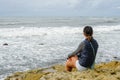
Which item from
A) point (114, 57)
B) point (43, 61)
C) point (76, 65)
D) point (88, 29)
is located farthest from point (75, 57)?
point (114, 57)

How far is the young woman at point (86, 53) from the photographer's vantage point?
689cm

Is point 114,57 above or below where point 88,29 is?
below

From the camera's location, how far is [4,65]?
1195cm

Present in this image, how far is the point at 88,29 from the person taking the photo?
682 centimetres

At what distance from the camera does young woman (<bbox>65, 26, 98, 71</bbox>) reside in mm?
6895

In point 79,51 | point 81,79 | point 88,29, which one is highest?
point 88,29

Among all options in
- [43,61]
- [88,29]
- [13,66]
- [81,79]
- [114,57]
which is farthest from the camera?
[114,57]

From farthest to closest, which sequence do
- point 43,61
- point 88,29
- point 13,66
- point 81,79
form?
1. point 43,61
2. point 13,66
3. point 88,29
4. point 81,79

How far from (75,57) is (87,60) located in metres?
0.32

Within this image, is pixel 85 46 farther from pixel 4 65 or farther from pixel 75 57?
pixel 4 65

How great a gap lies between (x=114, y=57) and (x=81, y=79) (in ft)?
26.2

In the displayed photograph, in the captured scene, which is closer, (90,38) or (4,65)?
(90,38)

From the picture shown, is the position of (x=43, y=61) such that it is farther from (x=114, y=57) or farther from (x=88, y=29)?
(x=88, y=29)

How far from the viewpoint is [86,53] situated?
22.8 ft
